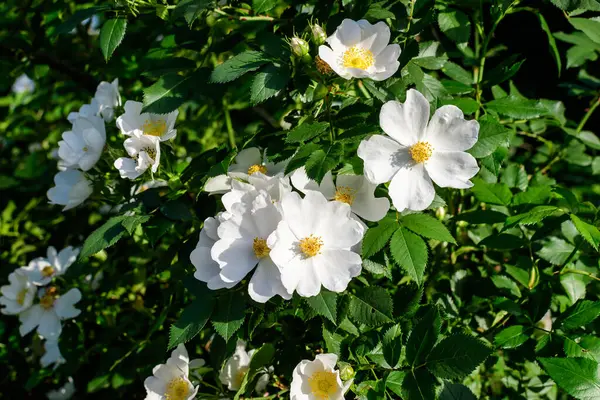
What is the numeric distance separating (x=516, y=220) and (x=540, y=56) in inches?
66.1

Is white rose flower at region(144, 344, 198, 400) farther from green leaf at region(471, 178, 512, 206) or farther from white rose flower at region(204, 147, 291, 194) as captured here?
green leaf at region(471, 178, 512, 206)

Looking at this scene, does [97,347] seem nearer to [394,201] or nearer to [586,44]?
[394,201]

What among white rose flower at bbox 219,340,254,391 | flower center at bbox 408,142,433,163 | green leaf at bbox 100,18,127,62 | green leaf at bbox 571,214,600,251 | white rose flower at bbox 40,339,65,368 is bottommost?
white rose flower at bbox 40,339,65,368

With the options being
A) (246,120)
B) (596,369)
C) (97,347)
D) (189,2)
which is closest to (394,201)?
(596,369)

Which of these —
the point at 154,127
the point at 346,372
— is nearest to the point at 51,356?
the point at 154,127

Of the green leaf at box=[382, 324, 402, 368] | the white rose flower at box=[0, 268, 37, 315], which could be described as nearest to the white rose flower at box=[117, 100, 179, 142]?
the green leaf at box=[382, 324, 402, 368]

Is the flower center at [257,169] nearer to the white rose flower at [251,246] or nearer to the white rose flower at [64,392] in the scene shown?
the white rose flower at [251,246]

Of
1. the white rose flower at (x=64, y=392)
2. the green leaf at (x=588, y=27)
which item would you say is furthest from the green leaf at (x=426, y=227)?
the white rose flower at (x=64, y=392)

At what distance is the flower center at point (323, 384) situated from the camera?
1.15 meters

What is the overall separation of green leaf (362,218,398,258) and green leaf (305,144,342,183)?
0.16 meters

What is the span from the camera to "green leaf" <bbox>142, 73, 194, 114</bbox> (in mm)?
1319

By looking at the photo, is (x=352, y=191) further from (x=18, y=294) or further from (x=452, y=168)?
(x=18, y=294)

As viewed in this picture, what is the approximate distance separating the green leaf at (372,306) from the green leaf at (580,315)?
41 centimetres

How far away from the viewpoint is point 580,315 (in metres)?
1.24
